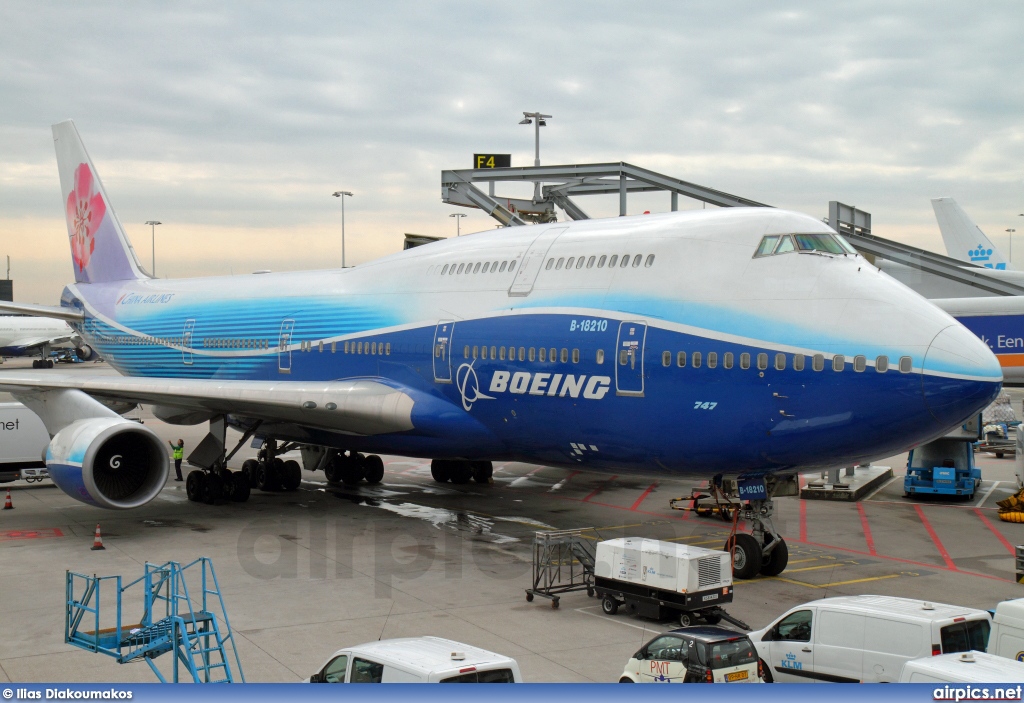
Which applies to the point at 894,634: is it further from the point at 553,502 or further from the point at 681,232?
the point at 553,502

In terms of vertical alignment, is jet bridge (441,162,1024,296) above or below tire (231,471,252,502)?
above

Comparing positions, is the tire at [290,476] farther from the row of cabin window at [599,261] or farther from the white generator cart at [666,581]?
the white generator cart at [666,581]

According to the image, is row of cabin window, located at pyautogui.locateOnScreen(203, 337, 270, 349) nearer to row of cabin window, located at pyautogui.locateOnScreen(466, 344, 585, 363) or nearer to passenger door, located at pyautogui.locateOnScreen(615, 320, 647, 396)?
row of cabin window, located at pyautogui.locateOnScreen(466, 344, 585, 363)

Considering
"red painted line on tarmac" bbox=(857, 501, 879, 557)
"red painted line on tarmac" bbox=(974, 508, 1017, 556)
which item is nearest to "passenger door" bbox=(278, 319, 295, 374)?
"red painted line on tarmac" bbox=(857, 501, 879, 557)

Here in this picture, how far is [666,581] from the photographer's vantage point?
1423 centimetres

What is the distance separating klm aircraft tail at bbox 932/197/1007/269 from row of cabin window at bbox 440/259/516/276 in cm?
4758

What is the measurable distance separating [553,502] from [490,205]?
1190 centimetres

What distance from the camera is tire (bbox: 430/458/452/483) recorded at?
2788 centimetres

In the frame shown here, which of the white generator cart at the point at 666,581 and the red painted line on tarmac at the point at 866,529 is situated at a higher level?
the white generator cart at the point at 666,581

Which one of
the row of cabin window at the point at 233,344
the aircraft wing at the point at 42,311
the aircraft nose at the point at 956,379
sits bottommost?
the aircraft nose at the point at 956,379

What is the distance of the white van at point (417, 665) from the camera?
29.5 ft

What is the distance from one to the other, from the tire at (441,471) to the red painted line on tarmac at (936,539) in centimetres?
1213

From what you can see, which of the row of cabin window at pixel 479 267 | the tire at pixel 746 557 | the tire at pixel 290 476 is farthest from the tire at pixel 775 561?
the tire at pixel 290 476

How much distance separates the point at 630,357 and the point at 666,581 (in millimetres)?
4032
